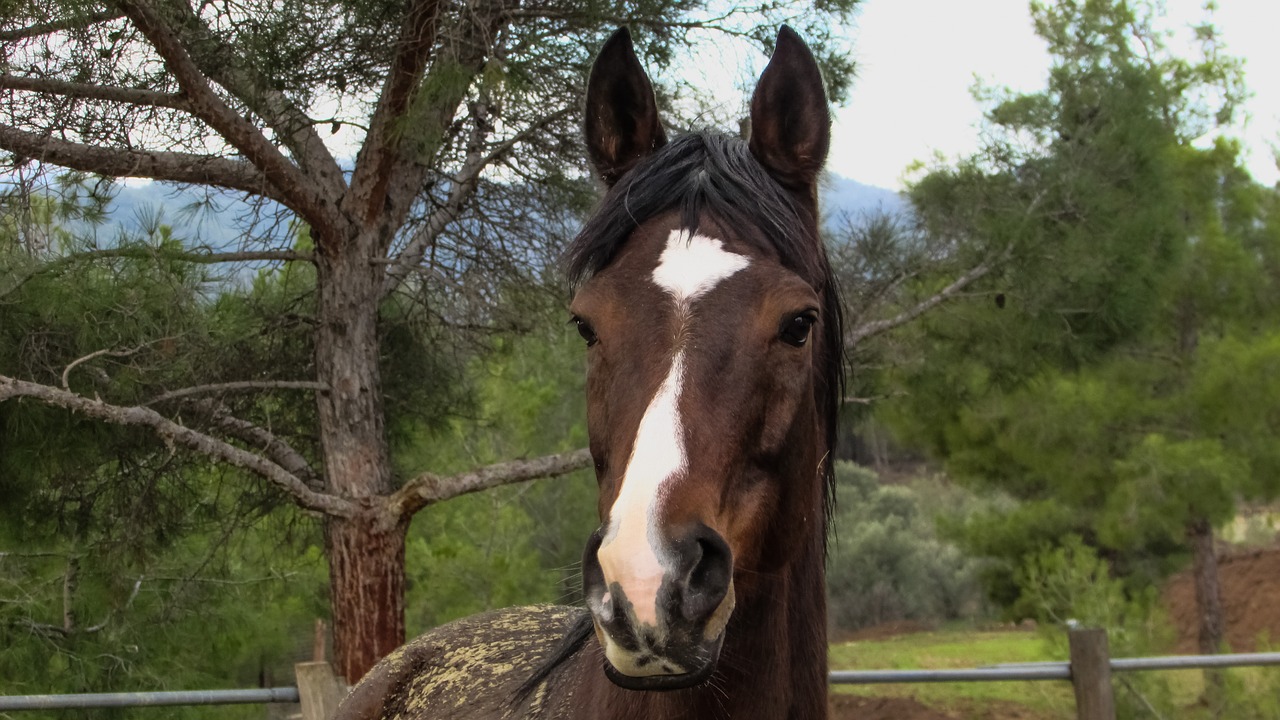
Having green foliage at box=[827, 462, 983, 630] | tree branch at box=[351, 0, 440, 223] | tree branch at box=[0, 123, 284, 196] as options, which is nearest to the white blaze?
tree branch at box=[351, 0, 440, 223]

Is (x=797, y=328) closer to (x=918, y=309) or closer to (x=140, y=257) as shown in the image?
(x=140, y=257)

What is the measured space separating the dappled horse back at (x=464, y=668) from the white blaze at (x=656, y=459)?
1300 mm

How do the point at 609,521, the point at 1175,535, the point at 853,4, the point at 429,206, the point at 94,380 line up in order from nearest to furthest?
the point at 609,521 < the point at 94,380 < the point at 853,4 < the point at 429,206 < the point at 1175,535

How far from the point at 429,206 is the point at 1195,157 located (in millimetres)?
8415

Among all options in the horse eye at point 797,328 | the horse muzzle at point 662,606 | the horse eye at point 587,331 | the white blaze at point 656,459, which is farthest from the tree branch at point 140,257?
the horse muzzle at point 662,606

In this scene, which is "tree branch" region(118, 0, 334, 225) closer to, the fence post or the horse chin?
the horse chin

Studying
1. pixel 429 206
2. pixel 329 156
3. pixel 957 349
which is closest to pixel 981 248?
pixel 957 349

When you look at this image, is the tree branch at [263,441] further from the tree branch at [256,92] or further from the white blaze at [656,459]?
the white blaze at [656,459]

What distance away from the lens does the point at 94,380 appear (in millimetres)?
5266

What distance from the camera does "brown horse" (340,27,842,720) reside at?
150cm

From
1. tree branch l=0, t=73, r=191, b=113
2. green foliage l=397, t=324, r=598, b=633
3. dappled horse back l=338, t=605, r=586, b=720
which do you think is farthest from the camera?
green foliage l=397, t=324, r=598, b=633

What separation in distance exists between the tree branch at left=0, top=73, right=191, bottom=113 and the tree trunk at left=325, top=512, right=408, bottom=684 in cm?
230

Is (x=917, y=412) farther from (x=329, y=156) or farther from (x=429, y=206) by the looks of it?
(x=329, y=156)

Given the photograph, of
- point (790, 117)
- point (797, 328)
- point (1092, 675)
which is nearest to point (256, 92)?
point (790, 117)
